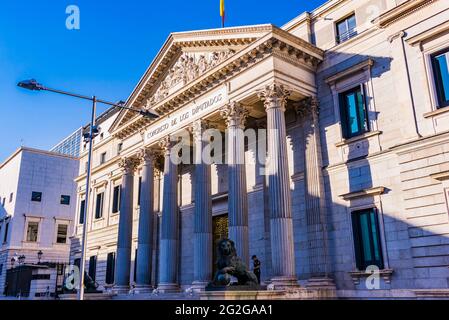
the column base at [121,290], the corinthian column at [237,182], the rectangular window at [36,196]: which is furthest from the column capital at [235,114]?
the rectangular window at [36,196]

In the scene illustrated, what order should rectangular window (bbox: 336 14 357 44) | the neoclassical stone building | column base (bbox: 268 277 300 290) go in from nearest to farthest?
the neoclassical stone building < column base (bbox: 268 277 300 290) < rectangular window (bbox: 336 14 357 44)

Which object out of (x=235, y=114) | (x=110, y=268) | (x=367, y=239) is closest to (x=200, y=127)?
(x=235, y=114)

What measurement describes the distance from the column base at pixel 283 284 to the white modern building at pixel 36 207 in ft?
146

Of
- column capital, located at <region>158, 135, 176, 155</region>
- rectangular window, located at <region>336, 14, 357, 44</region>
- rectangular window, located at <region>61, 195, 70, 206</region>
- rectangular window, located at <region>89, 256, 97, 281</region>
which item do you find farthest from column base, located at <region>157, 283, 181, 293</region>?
rectangular window, located at <region>61, 195, 70, 206</region>

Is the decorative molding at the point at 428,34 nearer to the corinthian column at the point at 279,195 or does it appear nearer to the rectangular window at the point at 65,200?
the corinthian column at the point at 279,195

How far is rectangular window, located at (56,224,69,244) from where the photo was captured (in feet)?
187

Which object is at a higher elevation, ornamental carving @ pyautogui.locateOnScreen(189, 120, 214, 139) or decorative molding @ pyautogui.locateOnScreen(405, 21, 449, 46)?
decorative molding @ pyautogui.locateOnScreen(405, 21, 449, 46)

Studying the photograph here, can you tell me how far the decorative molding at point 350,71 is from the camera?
18.5 meters

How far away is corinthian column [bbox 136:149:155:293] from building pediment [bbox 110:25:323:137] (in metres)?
2.88

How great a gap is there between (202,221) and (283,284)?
629 cm

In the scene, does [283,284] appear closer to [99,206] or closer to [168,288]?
[168,288]

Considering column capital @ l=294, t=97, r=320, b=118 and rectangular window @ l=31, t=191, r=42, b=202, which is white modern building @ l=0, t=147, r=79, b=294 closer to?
rectangular window @ l=31, t=191, r=42, b=202

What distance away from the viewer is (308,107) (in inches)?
810

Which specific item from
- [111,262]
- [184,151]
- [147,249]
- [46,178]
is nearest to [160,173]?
[184,151]
